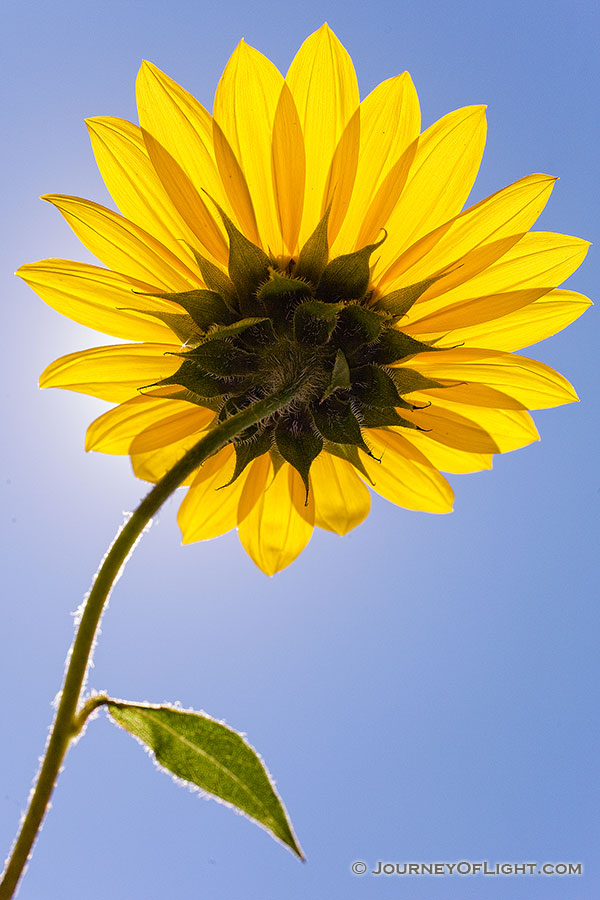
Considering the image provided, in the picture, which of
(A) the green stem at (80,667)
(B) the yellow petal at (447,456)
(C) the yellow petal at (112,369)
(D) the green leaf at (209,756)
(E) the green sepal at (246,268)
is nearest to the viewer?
(A) the green stem at (80,667)

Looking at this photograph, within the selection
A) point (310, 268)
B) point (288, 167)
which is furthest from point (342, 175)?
point (310, 268)

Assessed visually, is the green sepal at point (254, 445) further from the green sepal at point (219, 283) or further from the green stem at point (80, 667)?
the green stem at point (80, 667)

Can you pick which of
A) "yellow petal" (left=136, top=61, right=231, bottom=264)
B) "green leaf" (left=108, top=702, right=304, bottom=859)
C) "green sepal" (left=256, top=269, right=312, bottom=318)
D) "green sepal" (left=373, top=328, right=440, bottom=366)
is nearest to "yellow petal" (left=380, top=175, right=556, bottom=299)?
"green sepal" (left=373, top=328, right=440, bottom=366)

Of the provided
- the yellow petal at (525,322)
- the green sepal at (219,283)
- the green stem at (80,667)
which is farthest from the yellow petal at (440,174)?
the green stem at (80,667)

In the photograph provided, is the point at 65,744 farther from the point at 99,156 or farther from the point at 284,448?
the point at 99,156

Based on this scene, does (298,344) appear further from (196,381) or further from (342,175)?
(342,175)

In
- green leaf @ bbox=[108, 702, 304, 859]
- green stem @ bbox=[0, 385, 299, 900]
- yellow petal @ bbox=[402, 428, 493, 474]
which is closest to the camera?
green stem @ bbox=[0, 385, 299, 900]

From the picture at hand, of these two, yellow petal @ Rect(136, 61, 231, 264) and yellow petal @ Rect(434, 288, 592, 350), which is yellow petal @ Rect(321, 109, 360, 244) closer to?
yellow petal @ Rect(136, 61, 231, 264)
